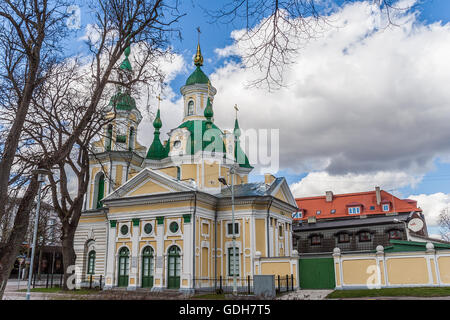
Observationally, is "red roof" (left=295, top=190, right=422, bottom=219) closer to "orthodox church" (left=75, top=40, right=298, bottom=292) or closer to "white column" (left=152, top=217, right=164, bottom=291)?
"orthodox church" (left=75, top=40, right=298, bottom=292)

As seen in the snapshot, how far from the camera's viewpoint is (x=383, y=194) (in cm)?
4734

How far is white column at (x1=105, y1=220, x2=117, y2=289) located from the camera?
27.4 metres

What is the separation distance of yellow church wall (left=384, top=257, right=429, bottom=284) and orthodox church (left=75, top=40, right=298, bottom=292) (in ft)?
18.1

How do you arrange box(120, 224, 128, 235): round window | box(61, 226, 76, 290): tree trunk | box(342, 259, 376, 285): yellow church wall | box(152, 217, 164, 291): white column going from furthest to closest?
box(120, 224, 128, 235): round window < box(61, 226, 76, 290): tree trunk < box(152, 217, 164, 291): white column < box(342, 259, 376, 285): yellow church wall

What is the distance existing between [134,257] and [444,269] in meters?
19.4

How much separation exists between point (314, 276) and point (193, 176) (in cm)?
1313

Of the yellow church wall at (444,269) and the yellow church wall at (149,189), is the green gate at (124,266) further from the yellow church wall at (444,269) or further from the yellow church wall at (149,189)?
the yellow church wall at (444,269)

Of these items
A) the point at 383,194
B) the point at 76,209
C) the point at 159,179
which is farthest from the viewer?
the point at 383,194

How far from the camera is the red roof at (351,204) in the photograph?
4522cm

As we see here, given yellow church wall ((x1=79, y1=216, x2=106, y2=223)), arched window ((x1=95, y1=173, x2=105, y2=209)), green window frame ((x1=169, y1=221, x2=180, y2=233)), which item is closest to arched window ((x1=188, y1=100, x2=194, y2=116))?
arched window ((x1=95, y1=173, x2=105, y2=209))

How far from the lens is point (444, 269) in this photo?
2031 centimetres

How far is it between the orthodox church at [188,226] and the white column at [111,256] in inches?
2.7
